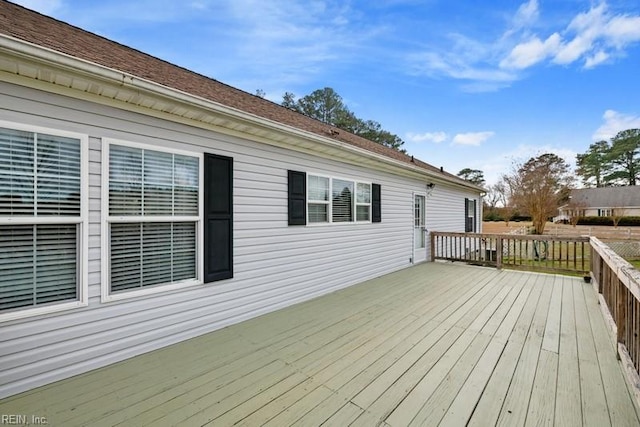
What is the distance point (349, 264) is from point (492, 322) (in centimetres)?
256

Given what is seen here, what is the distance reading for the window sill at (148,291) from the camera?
2.54m

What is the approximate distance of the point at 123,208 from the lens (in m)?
2.65

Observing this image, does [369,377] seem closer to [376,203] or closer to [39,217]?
[39,217]

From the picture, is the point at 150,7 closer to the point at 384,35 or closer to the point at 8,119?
the point at 8,119

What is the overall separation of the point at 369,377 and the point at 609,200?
44.9 metres

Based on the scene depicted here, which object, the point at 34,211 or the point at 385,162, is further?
the point at 385,162

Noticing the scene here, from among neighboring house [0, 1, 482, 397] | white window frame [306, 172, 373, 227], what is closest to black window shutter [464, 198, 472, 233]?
white window frame [306, 172, 373, 227]

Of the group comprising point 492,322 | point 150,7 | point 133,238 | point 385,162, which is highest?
point 150,7

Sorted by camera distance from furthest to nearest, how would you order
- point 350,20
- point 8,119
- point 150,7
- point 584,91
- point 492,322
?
point 584,91 < point 350,20 < point 150,7 < point 492,322 < point 8,119

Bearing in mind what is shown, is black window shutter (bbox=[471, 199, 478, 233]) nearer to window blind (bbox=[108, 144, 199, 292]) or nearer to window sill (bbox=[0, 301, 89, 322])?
window blind (bbox=[108, 144, 199, 292])

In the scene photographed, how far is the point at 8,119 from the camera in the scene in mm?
2078

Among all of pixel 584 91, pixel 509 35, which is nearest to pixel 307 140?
pixel 509 35

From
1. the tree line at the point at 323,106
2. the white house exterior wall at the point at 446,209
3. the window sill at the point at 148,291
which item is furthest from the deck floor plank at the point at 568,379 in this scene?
the tree line at the point at 323,106

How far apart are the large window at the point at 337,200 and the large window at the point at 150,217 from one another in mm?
2047
